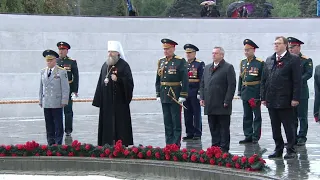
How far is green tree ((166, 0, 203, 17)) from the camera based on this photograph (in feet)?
83.0

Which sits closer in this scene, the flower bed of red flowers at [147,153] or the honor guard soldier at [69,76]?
the flower bed of red flowers at [147,153]

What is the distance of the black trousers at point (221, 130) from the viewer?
11.0 m

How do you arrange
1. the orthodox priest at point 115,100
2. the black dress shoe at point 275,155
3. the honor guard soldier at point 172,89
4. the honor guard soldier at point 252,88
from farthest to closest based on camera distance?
the honor guard soldier at point 252,88 < the honor guard soldier at point 172,89 < the orthodox priest at point 115,100 < the black dress shoe at point 275,155

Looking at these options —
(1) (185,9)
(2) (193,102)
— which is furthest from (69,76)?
(1) (185,9)

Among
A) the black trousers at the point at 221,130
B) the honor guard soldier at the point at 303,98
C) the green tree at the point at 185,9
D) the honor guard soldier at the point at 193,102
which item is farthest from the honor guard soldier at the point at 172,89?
the green tree at the point at 185,9

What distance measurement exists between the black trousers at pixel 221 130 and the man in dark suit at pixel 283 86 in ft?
2.49

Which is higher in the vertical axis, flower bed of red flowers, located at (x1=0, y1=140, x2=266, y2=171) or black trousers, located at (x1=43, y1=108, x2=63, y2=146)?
black trousers, located at (x1=43, y1=108, x2=63, y2=146)

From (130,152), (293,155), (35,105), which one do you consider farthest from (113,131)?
(35,105)

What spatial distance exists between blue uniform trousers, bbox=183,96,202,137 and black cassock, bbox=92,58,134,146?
8.44 ft

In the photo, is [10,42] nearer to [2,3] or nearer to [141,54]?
[141,54]

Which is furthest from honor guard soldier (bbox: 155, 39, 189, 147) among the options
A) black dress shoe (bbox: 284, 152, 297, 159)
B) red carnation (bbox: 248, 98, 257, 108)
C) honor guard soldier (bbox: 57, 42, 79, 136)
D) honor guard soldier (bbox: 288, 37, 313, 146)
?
honor guard soldier (bbox: 57, 42, 79, 136)

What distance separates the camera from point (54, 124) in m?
12.8

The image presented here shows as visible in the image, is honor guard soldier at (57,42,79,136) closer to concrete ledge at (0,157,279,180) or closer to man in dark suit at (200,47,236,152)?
concrete ledge at (0,157,279,180)

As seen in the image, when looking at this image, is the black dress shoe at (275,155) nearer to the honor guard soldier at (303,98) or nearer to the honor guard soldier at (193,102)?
the honor guard soldier at (303,98)
